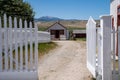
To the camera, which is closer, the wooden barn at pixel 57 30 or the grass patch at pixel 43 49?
the grass patch at pixel 43 49

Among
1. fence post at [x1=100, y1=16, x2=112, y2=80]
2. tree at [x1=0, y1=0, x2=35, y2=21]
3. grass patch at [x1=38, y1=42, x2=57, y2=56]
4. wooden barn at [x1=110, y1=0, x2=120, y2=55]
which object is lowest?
grass patch at [x1=38, y1=42, x2=57, y2=56]

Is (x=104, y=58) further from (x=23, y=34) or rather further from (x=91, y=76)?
(x=23, y=34)

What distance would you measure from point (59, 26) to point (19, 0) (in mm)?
26669

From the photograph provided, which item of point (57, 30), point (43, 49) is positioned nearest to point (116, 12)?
point (43, 49)

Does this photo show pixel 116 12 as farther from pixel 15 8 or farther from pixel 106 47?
pixel 15 8

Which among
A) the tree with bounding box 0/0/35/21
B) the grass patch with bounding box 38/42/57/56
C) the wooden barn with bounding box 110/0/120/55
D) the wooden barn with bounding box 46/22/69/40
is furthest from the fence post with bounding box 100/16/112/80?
the wooden barn with bounding box 46/22/69/40

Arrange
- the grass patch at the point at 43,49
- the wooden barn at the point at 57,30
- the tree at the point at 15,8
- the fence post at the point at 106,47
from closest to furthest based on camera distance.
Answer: the fence post at the point at 106,47 → the grass patch at the point at 43,49 → the tree at the point at 15,8 → the wooden barn at the point at 57,30

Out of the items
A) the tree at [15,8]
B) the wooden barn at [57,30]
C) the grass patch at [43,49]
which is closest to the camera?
the grass patch at [43,49]

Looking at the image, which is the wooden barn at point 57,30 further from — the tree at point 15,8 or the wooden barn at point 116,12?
the wooden barn at point 116,12

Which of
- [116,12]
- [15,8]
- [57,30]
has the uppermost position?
[15,8]

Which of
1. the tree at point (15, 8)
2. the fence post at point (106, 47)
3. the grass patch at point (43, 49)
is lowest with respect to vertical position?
the grass patch at point (43, 49)

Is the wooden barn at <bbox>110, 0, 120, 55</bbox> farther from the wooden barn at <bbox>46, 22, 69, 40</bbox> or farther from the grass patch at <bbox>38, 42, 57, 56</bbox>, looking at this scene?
the wooden barn at <bbox>46, 22, 69, 40</bbox>

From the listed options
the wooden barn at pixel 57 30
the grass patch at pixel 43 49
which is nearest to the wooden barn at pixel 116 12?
the grass patch at pixel 43 49

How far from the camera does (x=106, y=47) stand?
27.2 feet
